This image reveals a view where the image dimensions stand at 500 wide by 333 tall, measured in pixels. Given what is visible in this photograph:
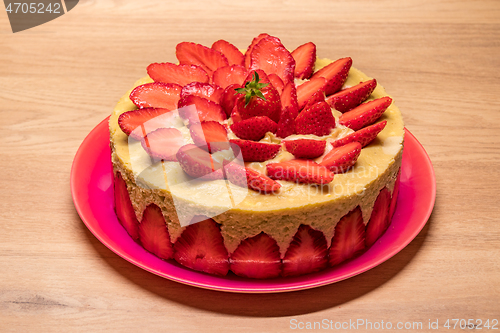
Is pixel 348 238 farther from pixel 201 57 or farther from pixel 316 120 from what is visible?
pixel 201 57

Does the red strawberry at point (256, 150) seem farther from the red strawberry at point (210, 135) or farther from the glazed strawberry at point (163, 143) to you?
the glazed strawberry at point (163, 143)

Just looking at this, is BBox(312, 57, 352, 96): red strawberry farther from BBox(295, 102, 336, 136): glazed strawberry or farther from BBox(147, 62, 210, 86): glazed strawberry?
BBox(147, 62, 210, 86): glazed strawberry

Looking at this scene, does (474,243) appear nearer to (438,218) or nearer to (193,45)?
(438,218)

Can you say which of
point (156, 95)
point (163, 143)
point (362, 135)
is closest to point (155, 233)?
point (163, 143)

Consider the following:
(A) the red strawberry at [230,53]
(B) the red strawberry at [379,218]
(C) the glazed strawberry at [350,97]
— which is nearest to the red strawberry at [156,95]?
(A) the red strawberry at [230,53]

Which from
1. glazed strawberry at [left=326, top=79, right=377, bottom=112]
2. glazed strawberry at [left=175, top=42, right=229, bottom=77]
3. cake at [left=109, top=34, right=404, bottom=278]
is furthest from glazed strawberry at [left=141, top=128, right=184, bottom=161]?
glazed strawberry at [left=326, top=79, right=377, bottom=112]

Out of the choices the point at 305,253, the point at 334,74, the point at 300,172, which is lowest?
the point at 305,253
